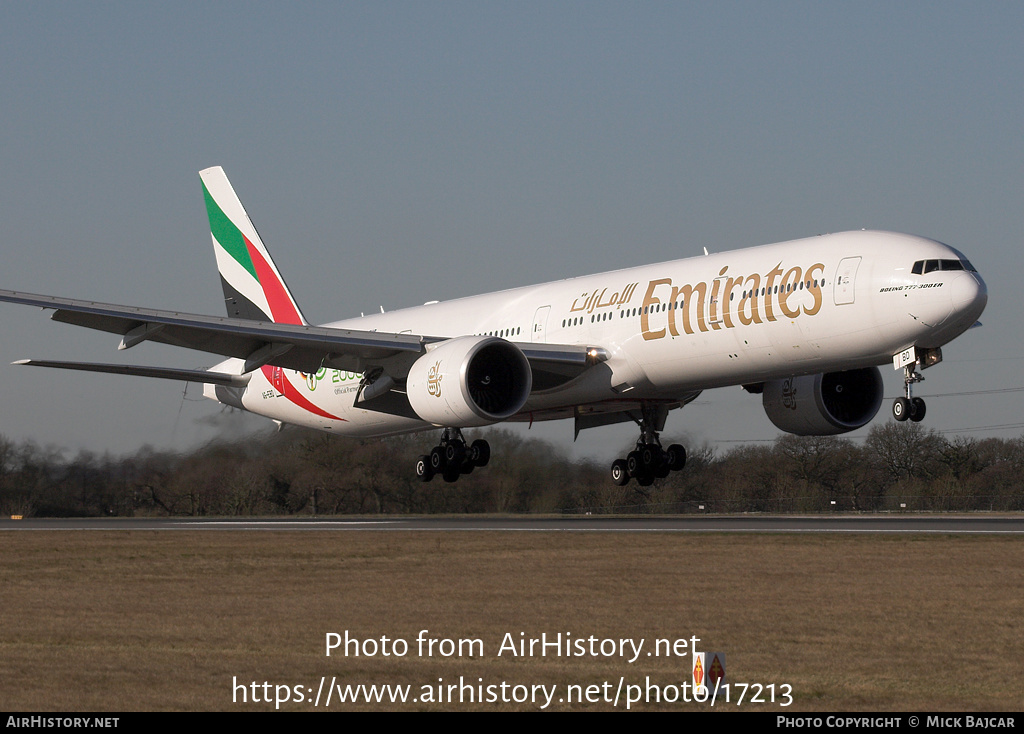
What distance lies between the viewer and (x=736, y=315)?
30562 millimetres

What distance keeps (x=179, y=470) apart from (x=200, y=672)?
35754mm

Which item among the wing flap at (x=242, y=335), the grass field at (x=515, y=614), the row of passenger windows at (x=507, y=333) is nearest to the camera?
the grass field at (x=515, y=614)

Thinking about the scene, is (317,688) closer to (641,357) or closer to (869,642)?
(869,642)

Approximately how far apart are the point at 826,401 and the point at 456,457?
409 inches

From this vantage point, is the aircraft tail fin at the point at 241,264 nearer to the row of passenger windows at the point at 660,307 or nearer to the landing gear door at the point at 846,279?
the row of passenger windows at the point at 660,307

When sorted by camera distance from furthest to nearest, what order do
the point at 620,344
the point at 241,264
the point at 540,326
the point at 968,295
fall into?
the point at 241,264 → the point at 540,326 → the point at 620,344 → the point at 968,295

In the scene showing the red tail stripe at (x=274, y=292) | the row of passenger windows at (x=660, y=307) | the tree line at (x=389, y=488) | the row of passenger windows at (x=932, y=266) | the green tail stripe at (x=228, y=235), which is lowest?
the tree line at (x=389, y=488)

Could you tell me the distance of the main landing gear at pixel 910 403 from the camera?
29234 mm

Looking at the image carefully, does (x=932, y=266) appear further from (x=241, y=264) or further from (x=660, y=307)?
(x=241, y=264)

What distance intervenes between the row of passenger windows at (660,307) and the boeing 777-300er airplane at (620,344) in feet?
0.11

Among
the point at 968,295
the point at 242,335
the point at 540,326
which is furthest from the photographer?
the point at 540,326

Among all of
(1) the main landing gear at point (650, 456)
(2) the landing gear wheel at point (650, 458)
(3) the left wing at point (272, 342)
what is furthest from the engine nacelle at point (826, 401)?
(3) the left wing at point (272, 342)

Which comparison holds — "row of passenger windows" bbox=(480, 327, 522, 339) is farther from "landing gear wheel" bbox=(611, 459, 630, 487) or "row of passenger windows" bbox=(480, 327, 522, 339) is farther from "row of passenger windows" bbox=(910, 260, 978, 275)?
"row of passenger windows" bbox=(910, 260, 978, 275)

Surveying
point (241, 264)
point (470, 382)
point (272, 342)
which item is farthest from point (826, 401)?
point (241, 264)
